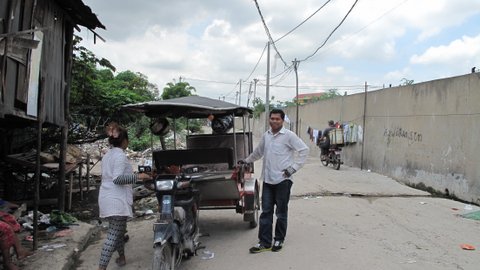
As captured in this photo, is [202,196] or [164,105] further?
[202,196]

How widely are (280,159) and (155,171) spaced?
1.84m

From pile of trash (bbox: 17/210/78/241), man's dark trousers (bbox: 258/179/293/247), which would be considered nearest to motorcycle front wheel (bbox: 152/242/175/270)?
man's dark trousers (bbox: 258/179/293/247)

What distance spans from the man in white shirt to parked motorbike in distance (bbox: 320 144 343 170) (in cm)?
978

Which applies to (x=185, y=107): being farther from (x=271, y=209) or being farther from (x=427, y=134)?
(x=427, y=134)

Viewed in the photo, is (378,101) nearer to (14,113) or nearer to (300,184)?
(300,184)

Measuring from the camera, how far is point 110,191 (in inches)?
194

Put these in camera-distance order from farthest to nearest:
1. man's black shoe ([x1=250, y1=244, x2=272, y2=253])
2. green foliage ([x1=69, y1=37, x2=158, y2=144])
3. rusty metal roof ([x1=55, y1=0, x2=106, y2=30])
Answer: green foliage ([x1=69, y1=37, x2=158, y2=144]) → rusty metal roof ([x1=55, y1=0, x2=106, y2=30]) → man's black shoe ([x1=250, y1=244, x2=272, y2=253])

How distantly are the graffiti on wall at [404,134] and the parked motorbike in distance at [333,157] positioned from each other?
2.01 metres

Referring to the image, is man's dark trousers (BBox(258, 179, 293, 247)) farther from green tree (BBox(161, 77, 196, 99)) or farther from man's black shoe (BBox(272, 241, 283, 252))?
green tree (BBox(161, 77, 196, 99))

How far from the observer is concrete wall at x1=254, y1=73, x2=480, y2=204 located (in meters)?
9.58

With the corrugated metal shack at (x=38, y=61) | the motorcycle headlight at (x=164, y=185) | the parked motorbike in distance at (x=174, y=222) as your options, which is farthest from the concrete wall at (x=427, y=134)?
the corrugated metal shack at (x=38, y=61)

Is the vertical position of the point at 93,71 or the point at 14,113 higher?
the point at 93,71

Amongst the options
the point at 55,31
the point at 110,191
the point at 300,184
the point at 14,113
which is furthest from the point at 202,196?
the point at 300,184

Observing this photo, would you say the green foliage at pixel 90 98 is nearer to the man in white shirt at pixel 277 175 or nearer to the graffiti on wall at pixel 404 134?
the man in white shirt at pixel 277 175
